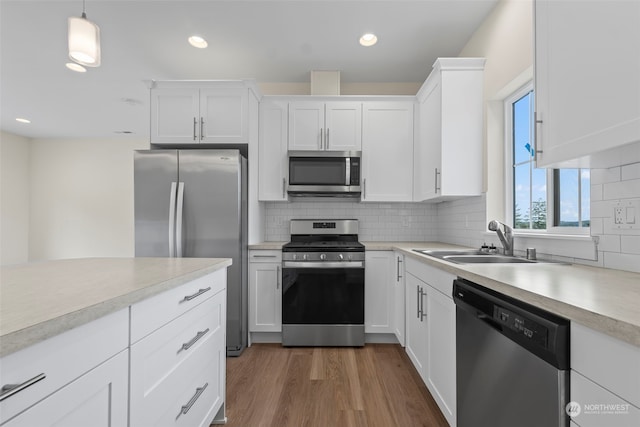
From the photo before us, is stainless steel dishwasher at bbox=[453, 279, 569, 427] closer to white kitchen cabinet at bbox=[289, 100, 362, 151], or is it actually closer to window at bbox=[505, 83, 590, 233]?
window at bbox=[505, 83, 590, 233]

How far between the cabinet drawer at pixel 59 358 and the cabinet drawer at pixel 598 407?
119 centimetres

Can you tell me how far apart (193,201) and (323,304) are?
1484 mm

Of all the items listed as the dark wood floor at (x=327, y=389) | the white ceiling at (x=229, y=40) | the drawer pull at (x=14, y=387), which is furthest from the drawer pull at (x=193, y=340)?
the white ceiling at (x=229, y=40)

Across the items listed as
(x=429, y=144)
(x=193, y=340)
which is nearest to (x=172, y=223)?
(x=193, y=340)

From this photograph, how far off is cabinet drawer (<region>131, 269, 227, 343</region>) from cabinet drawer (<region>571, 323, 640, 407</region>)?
3.98 ft

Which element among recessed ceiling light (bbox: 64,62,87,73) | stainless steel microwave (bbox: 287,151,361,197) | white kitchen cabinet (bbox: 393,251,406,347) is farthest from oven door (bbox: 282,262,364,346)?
recessed ceiling light (bbox: 64,62,87,73)

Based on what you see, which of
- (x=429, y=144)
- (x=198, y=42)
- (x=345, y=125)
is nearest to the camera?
(x=429, y=144)

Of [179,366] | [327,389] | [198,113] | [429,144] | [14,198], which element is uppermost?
[198,113]

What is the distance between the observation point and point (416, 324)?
85.0 inches

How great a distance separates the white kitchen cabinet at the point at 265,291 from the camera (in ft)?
9.27

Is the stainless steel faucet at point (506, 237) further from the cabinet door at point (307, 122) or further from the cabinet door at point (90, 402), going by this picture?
the cabinet door at point (90, 402)

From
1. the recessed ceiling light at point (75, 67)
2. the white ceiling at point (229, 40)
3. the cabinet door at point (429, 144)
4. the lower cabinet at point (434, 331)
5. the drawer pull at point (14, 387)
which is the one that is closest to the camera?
the drawer pull at point (14, 387)

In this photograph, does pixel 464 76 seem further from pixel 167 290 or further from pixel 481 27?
pixel 167 290

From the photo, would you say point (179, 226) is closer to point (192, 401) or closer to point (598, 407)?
point (192, 401)
